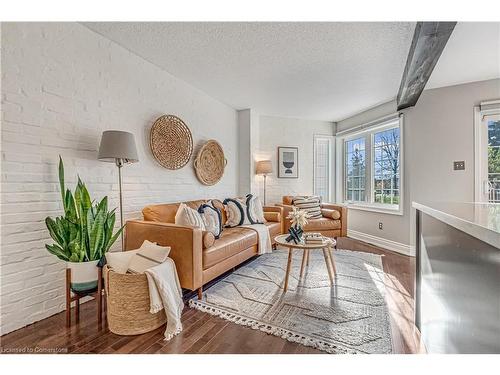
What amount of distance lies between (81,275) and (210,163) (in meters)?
2.32

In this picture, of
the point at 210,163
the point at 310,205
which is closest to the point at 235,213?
the point at 210,163

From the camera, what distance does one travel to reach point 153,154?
9.13 feet

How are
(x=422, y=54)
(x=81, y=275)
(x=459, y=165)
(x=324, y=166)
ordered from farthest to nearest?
(x=324, y=166), (x=459, y=165), (x=422, y=54), (x=81, y=275)

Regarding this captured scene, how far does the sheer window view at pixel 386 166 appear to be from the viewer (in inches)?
157

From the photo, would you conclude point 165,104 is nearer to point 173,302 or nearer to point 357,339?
point 173,302

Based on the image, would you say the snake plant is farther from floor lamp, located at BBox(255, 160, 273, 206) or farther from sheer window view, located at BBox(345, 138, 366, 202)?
sheer window view, located at BBox(345, 138, 366, 202)

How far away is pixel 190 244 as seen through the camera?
6.61 ft

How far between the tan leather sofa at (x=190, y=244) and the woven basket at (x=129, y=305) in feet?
1.36

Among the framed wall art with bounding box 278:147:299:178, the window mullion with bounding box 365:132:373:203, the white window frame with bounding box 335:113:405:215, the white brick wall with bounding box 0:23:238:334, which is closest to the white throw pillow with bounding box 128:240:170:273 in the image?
the white brick wall with bounding box 0:23:238:334

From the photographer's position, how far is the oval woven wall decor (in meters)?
2.81

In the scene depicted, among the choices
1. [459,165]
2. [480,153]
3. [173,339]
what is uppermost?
[480,153]

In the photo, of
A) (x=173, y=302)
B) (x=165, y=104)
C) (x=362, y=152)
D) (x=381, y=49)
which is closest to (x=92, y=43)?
(x=165, y=104)

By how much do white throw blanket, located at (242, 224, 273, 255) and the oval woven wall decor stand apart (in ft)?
3.99

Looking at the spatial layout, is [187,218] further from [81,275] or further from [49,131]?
[49,131]
